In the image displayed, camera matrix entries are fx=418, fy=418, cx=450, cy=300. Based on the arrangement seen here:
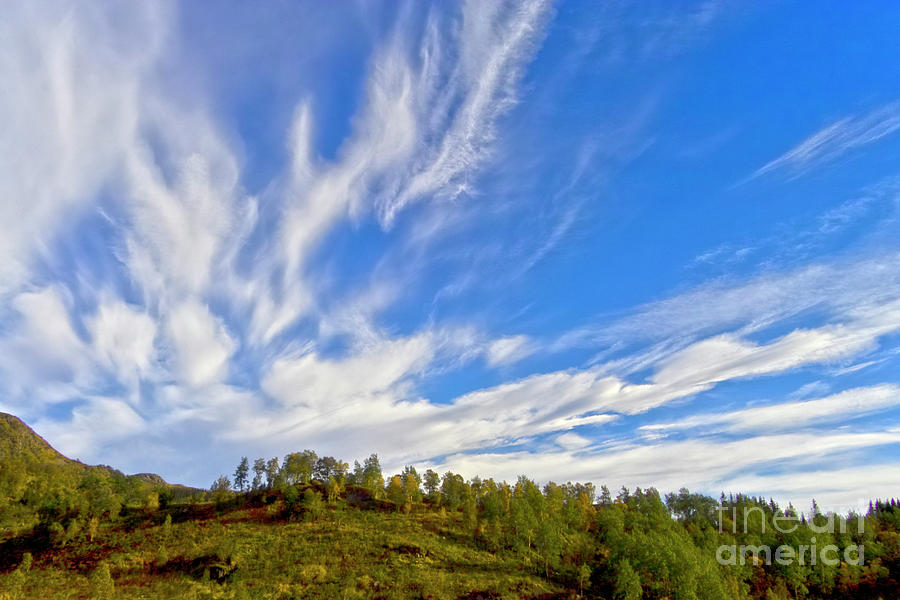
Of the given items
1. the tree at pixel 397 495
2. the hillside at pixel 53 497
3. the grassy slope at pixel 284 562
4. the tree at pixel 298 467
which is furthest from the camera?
the tree at pixel 298 467

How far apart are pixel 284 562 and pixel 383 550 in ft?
60.6

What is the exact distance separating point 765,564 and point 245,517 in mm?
120627

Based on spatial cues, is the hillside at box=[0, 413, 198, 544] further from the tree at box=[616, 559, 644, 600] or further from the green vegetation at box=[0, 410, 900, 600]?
the tree at box=[616, 559, 644, 600]

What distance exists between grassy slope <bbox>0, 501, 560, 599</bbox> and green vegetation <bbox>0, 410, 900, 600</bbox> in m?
0.41

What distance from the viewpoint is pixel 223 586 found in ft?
211

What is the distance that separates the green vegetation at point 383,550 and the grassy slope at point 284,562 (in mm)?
414

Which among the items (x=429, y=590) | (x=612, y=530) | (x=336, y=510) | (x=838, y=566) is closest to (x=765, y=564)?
(x=838, y=566)

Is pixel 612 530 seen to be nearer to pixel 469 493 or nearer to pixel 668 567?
pixel 668 567

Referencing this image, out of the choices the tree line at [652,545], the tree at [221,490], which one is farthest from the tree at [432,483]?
the tree at [221,490]

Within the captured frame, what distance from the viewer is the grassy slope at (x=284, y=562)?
6278 cm

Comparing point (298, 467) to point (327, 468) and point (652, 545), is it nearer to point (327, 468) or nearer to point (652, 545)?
point (327, 468)

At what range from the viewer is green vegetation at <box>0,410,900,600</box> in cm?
6438

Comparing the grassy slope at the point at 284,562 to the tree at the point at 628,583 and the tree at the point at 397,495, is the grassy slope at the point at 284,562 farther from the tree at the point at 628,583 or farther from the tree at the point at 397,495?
the tree at the point at 397,495

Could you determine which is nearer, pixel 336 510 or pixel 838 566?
pixel 838 566
